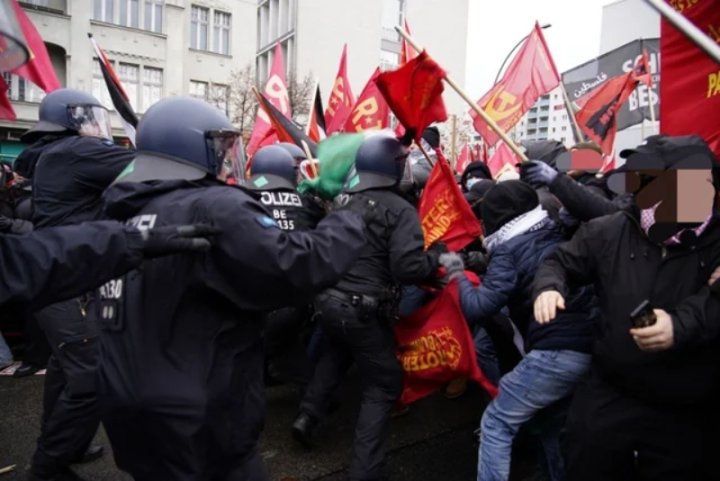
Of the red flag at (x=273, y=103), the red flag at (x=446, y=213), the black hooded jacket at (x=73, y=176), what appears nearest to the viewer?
the black hooded jacket at (x=73, y=176)

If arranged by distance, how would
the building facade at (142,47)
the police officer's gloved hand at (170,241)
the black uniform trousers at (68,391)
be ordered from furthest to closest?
1. the building facade at (142,47)
2. the black uniform trousers at (68,391)
3. the police officer's gloved hand at (170,241)

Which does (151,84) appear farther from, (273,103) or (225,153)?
(225,153)

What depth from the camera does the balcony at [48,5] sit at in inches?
946

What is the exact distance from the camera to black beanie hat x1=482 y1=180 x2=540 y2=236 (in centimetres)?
347

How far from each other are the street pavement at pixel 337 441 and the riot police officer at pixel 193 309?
6.05 feet

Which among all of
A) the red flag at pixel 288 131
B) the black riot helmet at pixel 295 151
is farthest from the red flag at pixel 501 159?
the black riot helmet at pixel 295 151

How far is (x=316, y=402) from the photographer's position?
4.04 meters

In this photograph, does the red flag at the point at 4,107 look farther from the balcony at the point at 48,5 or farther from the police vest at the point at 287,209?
the balcony at the point at 48,5

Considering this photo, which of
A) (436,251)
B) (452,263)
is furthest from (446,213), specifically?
(452,263)

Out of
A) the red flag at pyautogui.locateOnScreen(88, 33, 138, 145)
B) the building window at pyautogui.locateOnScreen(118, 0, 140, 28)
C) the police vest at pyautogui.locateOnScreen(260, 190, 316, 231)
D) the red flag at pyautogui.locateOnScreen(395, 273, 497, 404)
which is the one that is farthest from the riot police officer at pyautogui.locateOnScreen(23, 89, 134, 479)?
the building window at pyautogui.locateOnScreen(118, 0, 140, 28)

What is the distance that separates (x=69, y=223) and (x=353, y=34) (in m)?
42.6

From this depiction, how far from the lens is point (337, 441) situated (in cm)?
422

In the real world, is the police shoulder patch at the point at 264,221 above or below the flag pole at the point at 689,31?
below

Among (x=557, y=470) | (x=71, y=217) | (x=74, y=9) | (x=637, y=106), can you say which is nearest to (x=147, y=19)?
(x=74, y=9)
